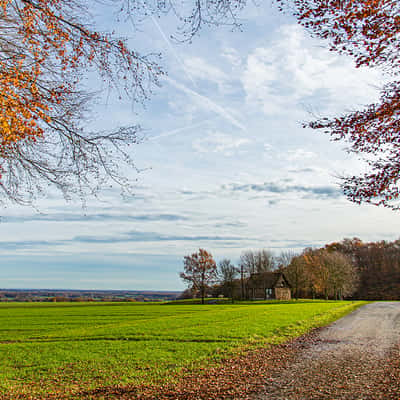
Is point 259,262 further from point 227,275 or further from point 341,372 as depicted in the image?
point 341,372

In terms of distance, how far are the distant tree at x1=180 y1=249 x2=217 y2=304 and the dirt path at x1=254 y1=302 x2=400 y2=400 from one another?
186 ft

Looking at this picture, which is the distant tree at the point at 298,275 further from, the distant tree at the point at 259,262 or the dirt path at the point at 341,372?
the dirt path at the point at 341,372

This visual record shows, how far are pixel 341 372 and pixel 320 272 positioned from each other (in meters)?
65.1

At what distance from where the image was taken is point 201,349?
1370 cm

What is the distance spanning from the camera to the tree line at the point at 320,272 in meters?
71.2

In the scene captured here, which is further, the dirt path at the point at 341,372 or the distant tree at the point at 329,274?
the distant tree at the point at 329,274

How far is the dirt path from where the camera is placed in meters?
7.95

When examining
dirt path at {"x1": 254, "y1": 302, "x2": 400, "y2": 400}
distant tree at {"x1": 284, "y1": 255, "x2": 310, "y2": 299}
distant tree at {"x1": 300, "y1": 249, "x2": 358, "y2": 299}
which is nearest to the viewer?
dirt path at {"x1": 254, "y1": 302, "x2": 400, "y2": 400}

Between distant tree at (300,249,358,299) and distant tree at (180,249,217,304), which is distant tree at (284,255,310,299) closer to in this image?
distant tree at (300,249,358,299)

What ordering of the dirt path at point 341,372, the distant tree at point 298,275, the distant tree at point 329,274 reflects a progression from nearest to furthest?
the dirt path at point 341,372, the distant tree at point 329,274, the distant tree at point 298,275

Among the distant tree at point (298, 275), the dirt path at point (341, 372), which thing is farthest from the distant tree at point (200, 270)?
the dirt path at point (341, 372)

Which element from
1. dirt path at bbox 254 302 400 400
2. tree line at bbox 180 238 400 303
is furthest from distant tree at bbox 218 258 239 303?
dirt path at bbox 254 302 400 400

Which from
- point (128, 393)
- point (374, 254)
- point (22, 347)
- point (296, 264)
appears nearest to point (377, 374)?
point (128, 393)

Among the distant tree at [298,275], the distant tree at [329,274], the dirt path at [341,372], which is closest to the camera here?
the dirt path at [341,372]
